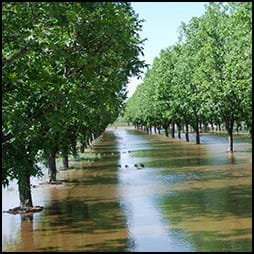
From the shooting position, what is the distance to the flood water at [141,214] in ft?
47.5

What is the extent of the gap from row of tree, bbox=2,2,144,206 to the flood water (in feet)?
7.46

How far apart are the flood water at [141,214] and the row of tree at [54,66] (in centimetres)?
227

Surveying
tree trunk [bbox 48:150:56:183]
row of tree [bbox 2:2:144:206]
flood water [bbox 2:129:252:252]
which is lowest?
flood water [bbox 2:129:252:252]

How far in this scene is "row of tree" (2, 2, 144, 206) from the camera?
12.2m

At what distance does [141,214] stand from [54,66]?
5635 millimetres

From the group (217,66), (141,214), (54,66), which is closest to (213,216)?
(141,214)

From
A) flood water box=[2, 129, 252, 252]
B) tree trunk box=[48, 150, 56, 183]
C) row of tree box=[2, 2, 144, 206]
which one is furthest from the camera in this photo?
tree trunk box=[48, 150, 56, 183]

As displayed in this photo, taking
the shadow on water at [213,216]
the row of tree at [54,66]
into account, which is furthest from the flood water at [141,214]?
the row of tree at [54,66]

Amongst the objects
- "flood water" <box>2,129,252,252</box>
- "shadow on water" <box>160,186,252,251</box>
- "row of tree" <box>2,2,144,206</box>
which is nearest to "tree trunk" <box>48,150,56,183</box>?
"flood water" <box>2,129,252,252</box>

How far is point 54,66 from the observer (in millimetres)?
17625

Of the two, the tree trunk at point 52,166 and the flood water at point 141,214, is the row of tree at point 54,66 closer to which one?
the flood water at point 141,214

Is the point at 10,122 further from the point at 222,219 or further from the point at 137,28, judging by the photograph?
the point at 222,219

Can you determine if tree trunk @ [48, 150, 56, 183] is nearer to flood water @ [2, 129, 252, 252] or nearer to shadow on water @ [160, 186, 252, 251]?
flood water @ [2, 129, 252, 252]

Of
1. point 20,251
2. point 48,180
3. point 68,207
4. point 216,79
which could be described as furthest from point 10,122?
point 216,79
